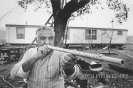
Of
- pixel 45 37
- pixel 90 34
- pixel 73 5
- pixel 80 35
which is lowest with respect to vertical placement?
pixel 45 37

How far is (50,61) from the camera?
5.64 ft

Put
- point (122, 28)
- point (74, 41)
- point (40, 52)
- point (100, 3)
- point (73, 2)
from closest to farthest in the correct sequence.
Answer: point (40, 52) → point (73, 2) → point (100, 3) → point (74, 41) → point (122, 28)

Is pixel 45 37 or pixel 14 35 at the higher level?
pixel 14 35

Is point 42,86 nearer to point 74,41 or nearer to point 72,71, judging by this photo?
point 72,71

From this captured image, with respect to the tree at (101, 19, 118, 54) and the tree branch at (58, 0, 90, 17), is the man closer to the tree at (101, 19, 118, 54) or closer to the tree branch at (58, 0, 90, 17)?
the tree branch at (58, 0, 90, 17)

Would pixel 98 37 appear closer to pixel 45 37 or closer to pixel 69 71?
pixel 45 37

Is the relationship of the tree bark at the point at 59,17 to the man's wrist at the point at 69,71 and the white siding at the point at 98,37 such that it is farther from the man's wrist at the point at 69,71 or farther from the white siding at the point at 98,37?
the white siding at the point at 98,37

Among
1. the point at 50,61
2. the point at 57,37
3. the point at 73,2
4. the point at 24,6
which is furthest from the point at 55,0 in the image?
the point at 50,61

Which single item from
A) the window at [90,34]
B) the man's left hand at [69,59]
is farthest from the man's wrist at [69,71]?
the window at [90,34]

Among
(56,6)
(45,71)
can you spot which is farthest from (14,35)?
(45,71)

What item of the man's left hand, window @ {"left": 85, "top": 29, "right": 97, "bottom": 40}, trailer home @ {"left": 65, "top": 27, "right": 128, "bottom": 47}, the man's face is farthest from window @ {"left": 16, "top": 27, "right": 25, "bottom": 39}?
the man's left hand

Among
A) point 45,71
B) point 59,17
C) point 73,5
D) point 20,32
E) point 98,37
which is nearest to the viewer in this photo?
point 45,71

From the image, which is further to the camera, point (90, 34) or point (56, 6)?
point (90, 34)

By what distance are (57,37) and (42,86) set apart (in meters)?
5.02
